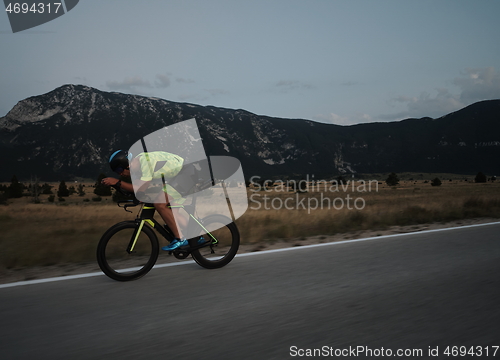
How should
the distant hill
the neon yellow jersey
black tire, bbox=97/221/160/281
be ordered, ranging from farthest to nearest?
the distant hill < the neon yellow jersey < black tire, bbox=97/221/160/281

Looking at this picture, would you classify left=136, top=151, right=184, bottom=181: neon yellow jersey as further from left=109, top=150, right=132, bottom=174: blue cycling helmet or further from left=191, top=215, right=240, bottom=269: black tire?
left=191, top=215, right=240, bottom=269: black tire

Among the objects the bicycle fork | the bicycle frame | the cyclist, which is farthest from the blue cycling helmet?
the bicycle fork

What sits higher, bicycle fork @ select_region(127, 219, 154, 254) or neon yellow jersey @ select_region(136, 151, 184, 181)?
neon yellow jersey @ select_region(136, 151, 184, 181)

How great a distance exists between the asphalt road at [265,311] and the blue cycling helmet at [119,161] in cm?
143

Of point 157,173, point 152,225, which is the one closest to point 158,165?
point 157,173

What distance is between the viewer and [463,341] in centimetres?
309

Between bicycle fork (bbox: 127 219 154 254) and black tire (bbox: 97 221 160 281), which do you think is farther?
bicycle fork (bbox: 127 219 154 254)

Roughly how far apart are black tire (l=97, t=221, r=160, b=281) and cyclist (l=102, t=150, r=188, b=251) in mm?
259

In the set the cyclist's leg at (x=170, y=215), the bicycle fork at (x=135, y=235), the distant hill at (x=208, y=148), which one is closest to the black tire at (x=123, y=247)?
the bicycle fork at (x=135, y=235)

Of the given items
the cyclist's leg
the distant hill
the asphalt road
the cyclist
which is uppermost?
the distant hill

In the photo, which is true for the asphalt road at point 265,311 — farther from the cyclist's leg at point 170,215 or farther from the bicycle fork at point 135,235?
the cyclist's leg at point 170,215

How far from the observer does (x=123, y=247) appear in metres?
5.43

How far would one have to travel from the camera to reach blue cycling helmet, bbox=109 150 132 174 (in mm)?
4914

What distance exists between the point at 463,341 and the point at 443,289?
4.75 ft
